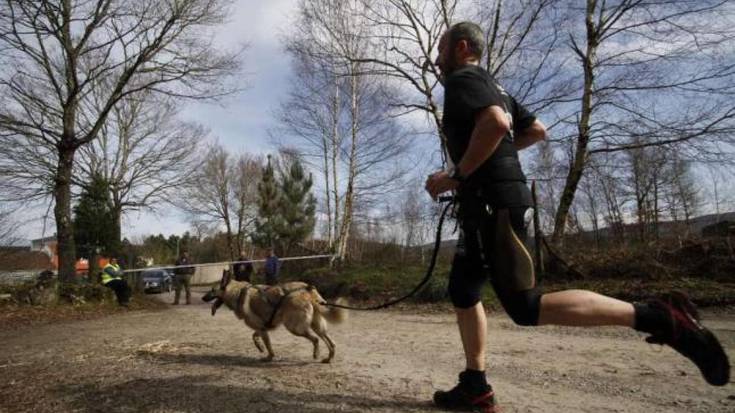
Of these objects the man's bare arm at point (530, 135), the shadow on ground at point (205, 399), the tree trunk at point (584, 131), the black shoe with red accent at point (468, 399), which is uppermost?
the tree trunk at point (584, 131)

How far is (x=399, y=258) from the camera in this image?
20906mm

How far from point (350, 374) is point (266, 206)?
33.3 m

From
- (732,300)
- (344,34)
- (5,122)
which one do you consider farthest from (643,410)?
(5,122)

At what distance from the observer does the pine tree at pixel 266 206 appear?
35.8 m

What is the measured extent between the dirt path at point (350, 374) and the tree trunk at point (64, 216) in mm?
8390

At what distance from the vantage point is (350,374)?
3.94 meters

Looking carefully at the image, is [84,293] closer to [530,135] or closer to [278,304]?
[278,304]

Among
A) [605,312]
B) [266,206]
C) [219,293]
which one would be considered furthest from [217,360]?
[266,206]

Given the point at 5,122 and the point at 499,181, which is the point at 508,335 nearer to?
the point at 499,181

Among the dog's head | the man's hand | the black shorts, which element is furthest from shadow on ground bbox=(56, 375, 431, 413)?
the dog's head

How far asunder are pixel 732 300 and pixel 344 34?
1295 cm

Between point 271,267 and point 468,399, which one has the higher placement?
point 271,267

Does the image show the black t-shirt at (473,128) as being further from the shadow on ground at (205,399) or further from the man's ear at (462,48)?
the shadow on ground at (205,399)

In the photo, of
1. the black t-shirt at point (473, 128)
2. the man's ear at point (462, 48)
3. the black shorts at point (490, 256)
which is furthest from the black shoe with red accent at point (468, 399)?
the man's ear at point (462, 48)
